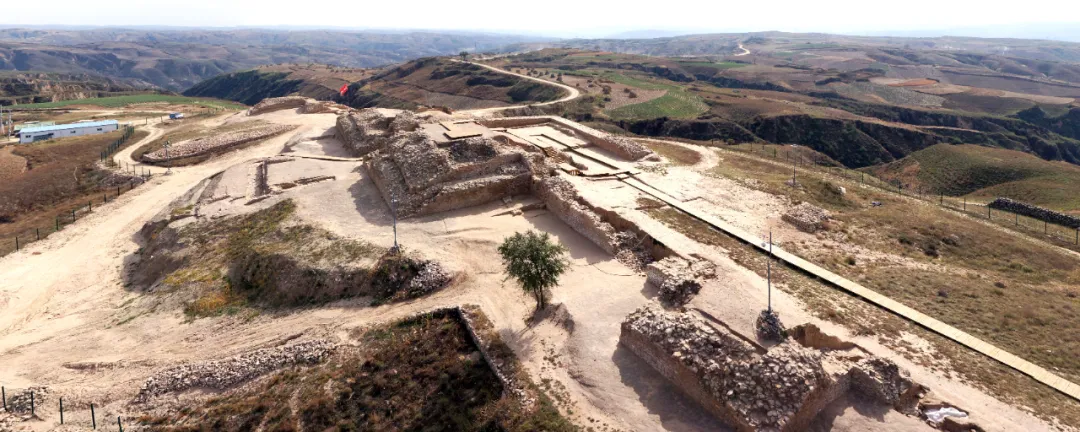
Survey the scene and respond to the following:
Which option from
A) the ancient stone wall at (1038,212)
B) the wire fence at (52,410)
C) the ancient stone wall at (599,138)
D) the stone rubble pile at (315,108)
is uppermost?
the stone rubble pile at (315,108)

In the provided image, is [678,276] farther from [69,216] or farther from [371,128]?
[69,216]

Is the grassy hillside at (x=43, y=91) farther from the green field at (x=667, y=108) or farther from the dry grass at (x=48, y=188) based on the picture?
the green field at (x=667, y=108)

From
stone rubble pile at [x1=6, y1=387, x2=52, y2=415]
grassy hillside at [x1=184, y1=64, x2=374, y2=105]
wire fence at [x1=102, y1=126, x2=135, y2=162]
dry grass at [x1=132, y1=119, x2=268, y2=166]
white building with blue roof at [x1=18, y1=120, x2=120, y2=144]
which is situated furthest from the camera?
grassy hillside at [x1=184, y1=64, x2=374, y2=105]

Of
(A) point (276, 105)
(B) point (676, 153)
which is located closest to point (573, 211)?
(B) point (676, 153)

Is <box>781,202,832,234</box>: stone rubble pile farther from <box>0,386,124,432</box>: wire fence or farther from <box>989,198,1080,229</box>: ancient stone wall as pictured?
<box>0,386,124,432</box>: wire fence

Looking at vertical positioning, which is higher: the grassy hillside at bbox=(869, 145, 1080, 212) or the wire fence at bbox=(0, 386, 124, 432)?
the grassy hillside at bbox=(869, 145, 1080, 212)

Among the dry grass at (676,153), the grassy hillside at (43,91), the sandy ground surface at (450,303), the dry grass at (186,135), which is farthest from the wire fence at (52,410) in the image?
the grassy hillside at (43,91)

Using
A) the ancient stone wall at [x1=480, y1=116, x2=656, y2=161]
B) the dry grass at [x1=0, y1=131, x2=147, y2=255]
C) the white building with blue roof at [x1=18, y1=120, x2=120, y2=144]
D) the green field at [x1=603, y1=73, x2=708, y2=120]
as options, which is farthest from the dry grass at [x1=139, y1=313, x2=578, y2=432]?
the green field at [x1=603, y1=73, x2=708, y2=120]

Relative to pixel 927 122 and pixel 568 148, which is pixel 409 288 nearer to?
pixel 568 148
